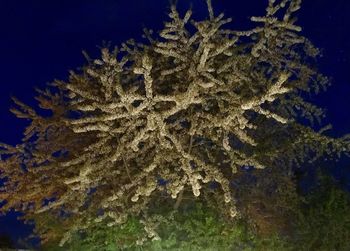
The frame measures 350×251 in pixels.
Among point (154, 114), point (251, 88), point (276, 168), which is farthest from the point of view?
point (276, 168)

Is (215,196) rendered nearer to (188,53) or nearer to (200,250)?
(200,250)

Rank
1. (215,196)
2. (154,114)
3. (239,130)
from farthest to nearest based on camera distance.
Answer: (215,196)
(239,130)
(154,114)

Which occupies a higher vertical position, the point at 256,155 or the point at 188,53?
the point at 188,53

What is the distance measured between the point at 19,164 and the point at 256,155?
462cm

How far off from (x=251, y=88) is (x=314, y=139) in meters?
2.26

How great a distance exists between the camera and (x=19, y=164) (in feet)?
40.1

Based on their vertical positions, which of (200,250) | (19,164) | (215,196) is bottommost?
(200,250)

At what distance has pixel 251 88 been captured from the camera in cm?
1123

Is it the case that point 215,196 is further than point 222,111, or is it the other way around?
point 215,196

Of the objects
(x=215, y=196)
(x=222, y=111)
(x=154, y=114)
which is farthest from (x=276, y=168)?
(x=154, y=114)

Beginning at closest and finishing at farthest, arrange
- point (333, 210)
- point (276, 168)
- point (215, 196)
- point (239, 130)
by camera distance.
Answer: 1. point (239, 130)
2. point (215, 196)
3. point (276, 168)
4. point (333, 210)

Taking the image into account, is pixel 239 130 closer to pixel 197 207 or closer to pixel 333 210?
pixel 197 207

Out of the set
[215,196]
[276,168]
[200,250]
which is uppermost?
[276,168]

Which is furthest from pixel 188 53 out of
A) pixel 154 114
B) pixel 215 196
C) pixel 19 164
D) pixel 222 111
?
pixel 19 164
